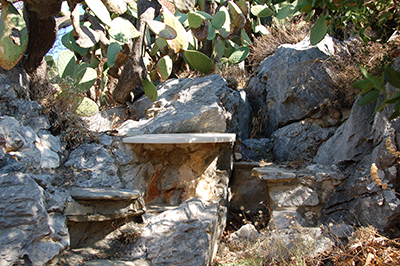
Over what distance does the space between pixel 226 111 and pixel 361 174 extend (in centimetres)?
205

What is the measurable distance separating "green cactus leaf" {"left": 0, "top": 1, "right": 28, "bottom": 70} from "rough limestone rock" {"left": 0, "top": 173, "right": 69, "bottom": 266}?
1.39 metres

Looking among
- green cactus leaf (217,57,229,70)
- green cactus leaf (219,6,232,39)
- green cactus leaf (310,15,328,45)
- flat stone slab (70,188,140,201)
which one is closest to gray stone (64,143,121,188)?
flat stone slab (70,188,140,201)

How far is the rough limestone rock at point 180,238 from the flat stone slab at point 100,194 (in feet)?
1.14

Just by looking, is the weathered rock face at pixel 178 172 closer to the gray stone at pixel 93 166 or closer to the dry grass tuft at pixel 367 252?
the gray stone at pixel 93 166

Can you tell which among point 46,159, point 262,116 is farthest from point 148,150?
point 262,116

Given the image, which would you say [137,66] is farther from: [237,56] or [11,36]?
[237,56]

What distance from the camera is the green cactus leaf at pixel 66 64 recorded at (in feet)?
13.9

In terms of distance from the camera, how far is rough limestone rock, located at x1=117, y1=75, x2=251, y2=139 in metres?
4.11

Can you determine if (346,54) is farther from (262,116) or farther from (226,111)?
(226,111)

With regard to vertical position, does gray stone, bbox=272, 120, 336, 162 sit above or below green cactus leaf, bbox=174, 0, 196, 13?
below

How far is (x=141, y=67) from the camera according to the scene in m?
4.50

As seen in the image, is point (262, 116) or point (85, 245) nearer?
point (85, 245)

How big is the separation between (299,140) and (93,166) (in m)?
3.01

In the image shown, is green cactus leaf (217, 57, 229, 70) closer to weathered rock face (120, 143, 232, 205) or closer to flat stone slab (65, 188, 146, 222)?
weathered rock face (120, 143, 232, 205)
